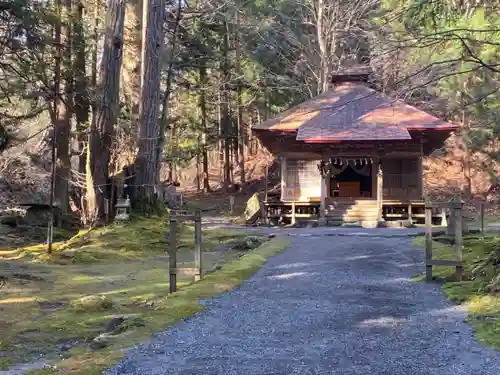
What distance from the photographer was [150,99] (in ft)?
56.0

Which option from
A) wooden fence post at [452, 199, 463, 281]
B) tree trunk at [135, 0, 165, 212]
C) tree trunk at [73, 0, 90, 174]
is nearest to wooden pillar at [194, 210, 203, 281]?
wooden fence post at [452, 199, 463, 281]

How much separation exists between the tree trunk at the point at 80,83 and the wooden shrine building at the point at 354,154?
22.7 ft

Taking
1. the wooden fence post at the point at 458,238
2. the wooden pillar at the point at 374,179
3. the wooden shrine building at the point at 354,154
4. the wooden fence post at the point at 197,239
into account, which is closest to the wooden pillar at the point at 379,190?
the wooden shrine building at the point at 354,154

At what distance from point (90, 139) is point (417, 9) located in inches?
393

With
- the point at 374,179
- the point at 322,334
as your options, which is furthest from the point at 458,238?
the point at 374,179

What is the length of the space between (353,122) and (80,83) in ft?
38.3

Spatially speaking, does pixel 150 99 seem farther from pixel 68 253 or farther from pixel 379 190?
pixel 379 190

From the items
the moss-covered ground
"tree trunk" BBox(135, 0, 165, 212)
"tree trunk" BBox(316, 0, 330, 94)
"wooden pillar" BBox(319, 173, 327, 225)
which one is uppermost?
"tree trunk" BBox(316, 0, 330, 94)

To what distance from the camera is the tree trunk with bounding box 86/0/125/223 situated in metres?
15.0

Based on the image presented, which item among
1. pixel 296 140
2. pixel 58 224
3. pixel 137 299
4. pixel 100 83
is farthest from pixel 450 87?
pixel 137 299

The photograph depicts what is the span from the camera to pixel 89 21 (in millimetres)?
22422

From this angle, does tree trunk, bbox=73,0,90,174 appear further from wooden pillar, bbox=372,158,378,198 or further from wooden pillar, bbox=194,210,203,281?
wooden pillar, bbox=372,158,378,198

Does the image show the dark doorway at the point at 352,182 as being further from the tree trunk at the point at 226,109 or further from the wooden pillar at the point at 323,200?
the tree trunk at the point at 226,109

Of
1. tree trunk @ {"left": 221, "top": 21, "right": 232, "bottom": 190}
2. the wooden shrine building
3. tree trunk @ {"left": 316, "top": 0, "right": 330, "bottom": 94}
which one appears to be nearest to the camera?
the wooden shrine building
